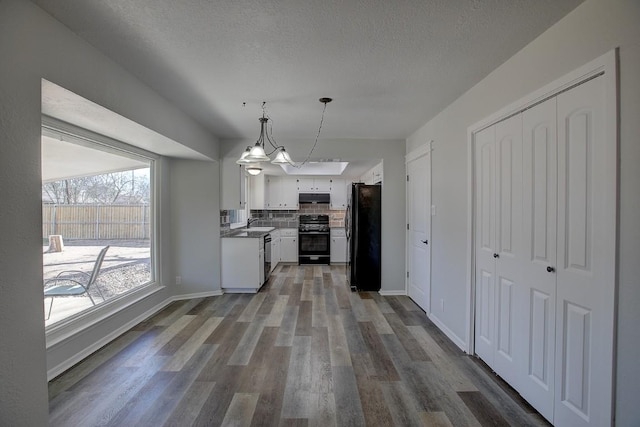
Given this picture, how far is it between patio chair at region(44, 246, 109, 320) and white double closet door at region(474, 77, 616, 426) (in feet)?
11.8

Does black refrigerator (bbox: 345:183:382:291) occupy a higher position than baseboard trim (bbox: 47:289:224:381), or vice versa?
black refrigerator (bbox: 345:183:382:291)

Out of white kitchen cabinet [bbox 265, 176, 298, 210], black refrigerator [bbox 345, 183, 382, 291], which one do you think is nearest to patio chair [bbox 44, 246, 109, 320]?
black refrigerator [bbox 345, 183, 382, 291]

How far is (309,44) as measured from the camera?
2.00m

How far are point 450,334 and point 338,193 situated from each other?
483cm

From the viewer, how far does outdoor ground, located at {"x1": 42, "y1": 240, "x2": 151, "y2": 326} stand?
2574 millimetres

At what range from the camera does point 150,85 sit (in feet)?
8.81

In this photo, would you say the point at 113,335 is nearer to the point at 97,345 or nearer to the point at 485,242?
the point at 97,345

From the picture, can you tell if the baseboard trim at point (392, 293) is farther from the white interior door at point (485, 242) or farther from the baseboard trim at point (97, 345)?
the baseboard trim at point (97, 345)

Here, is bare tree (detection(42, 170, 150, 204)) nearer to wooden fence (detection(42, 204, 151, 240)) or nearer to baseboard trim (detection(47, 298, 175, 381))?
wooden fence (detection(42, 204, 151, 240))

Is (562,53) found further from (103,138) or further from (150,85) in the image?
(103,138)

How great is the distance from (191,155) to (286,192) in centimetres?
353

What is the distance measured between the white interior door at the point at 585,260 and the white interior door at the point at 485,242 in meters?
0.68

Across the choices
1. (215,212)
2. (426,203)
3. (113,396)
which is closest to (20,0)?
(113,396)

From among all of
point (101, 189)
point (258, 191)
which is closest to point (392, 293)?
point (258, 191)
